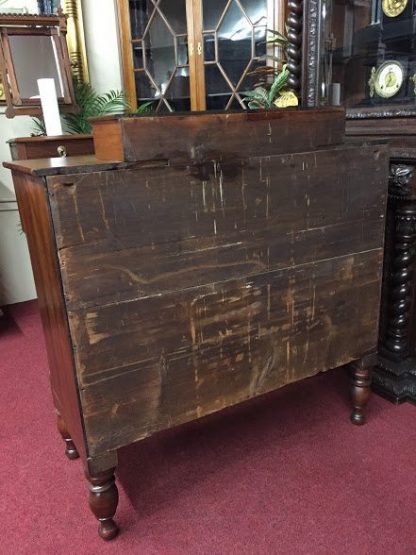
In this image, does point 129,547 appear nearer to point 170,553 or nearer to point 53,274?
point 170,553

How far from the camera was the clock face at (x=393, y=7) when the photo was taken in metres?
1.60

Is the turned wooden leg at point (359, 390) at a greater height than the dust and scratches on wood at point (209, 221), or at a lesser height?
lesser

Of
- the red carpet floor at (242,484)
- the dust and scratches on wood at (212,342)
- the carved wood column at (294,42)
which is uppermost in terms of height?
the carved wood column at (294,42)

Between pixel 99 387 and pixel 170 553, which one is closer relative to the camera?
pixel 99 387

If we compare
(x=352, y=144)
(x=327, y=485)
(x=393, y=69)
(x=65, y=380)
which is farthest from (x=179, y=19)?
(x=327, y=485)

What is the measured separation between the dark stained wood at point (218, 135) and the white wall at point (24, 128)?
74.3 inches

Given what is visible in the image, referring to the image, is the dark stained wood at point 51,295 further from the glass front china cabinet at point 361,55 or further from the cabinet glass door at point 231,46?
the cabinet glass door at point 231,46

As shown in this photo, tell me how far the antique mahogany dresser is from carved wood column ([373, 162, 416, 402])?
10.9 inches

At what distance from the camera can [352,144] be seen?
1189 millimetres

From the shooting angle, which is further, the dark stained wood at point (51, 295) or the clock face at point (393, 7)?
the clock face at point (393, 7)

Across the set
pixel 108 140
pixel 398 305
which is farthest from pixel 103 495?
pixel 398 305

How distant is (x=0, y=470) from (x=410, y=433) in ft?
4.07

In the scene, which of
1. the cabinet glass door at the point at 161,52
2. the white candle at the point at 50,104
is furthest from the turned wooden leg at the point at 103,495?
the cabinet glass door at the point at 161,52

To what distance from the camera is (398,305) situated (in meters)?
1.62
